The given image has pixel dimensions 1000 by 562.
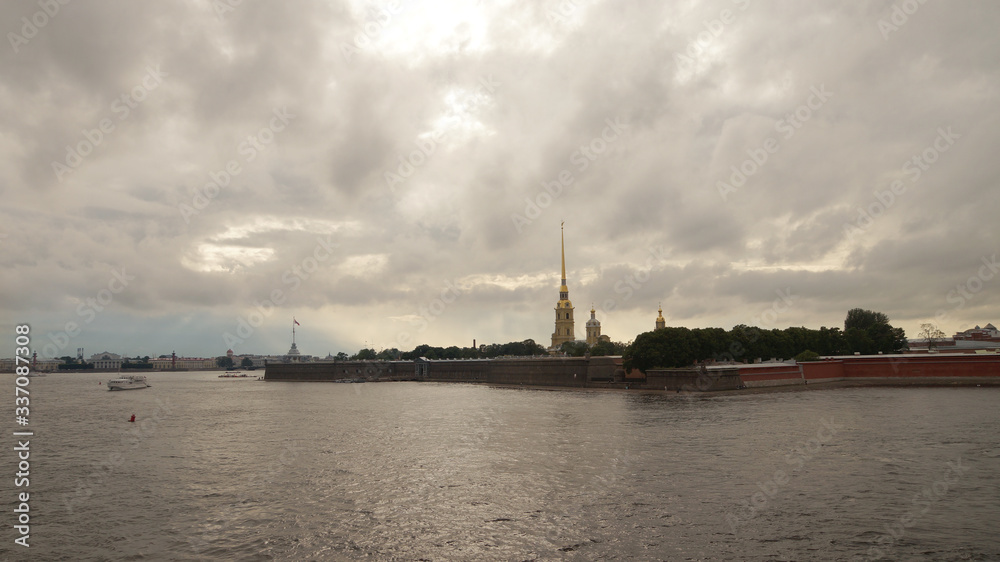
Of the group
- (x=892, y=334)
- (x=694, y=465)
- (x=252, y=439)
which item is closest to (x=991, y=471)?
(x=694, y=465)

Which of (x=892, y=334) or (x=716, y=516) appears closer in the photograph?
(x=716, y=516)

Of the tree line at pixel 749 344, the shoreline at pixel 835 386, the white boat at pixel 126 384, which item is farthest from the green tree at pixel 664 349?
the white boat at pixel 126 384

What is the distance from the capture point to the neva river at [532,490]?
1340 cm

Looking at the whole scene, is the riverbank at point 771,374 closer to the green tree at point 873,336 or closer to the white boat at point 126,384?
the green tree at point 873,336

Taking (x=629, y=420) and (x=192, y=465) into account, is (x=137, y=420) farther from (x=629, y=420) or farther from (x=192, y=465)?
(x=629, y=420)

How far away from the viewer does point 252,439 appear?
3033cm

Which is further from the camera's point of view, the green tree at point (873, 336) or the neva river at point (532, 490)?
the green tree at point (873, 336)

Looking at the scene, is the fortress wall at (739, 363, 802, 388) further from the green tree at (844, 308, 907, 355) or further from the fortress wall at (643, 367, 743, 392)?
the green tree at (844, 308, 907, 355)

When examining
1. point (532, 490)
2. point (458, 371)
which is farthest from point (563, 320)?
point (532, 490)

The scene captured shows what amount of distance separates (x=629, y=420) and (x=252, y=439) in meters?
19.4

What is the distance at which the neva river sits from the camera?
13398mm

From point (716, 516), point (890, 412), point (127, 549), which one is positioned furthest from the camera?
point (890, 412)

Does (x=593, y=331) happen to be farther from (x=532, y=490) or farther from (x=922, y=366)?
(x=532, y=490)

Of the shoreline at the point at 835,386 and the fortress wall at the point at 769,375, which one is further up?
the fortress wall at the point at 769,375
